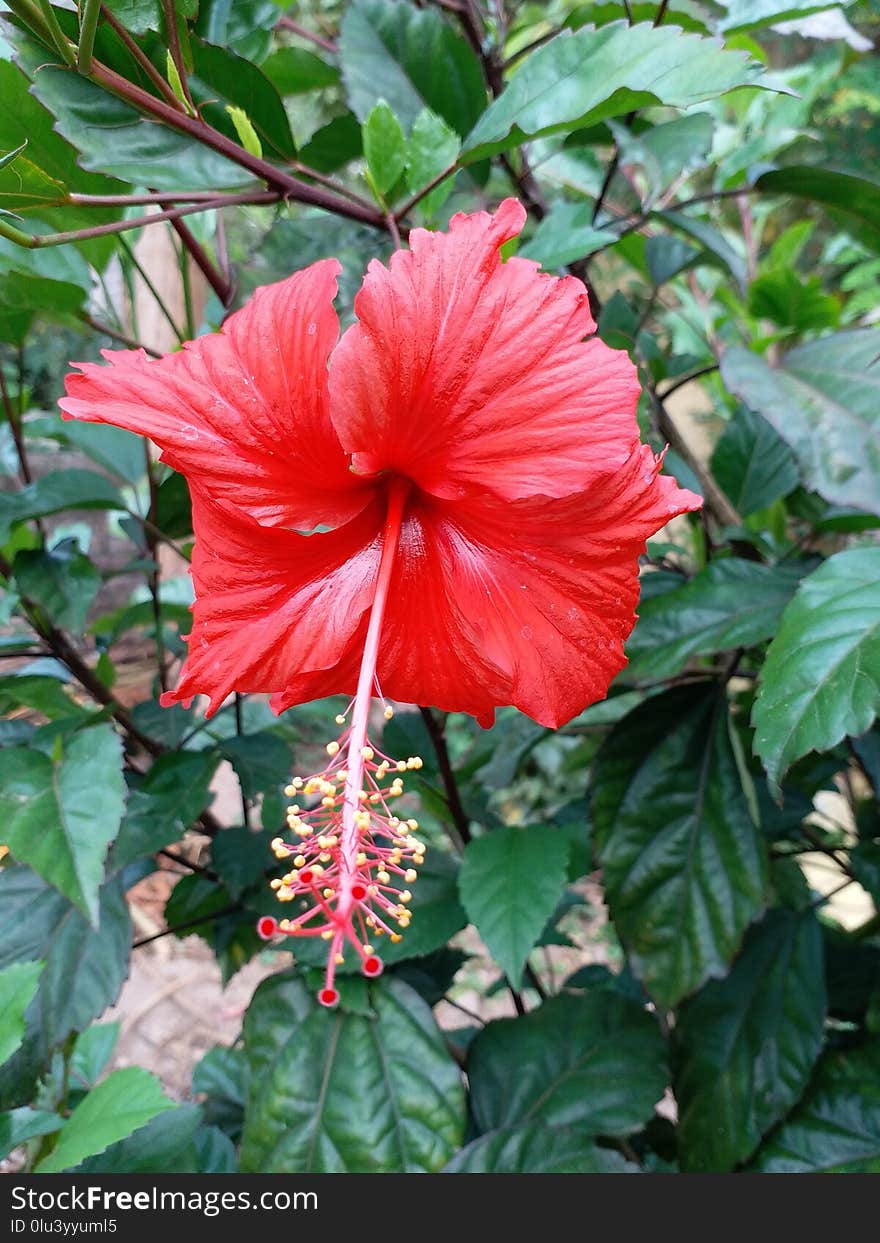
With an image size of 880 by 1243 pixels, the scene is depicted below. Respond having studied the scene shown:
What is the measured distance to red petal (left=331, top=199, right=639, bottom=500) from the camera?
0.43m

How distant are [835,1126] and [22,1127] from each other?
0.71m

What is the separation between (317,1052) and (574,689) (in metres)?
0.48

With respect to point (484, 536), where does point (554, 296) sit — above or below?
above

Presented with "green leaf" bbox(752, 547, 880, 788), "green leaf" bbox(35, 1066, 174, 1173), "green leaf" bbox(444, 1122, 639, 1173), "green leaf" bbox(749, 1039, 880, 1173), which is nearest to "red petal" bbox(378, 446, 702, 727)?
"green leaf" bbox(752, 547, 880, 788)

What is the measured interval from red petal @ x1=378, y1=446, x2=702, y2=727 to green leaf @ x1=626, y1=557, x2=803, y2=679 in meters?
0.23

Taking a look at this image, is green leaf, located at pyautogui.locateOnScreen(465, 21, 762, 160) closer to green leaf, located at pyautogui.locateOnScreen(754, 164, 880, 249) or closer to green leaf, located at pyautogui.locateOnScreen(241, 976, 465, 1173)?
green leaf, located at pyautogui.locateOnScreen(754, 164, 880, 249)

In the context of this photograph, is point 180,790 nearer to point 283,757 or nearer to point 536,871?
point 283,757

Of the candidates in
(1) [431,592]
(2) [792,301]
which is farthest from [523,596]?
(2) [792,301]

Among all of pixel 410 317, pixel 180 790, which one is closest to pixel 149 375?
pixel 410 317

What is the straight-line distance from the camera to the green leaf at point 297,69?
0.82m

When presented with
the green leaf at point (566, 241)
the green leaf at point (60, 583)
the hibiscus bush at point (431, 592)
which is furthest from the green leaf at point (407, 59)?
the green leaf at point (60, 583)

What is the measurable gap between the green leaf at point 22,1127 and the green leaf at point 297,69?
88 centimetres

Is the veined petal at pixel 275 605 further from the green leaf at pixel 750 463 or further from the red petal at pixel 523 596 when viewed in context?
the green leaf at pixel 750 463
